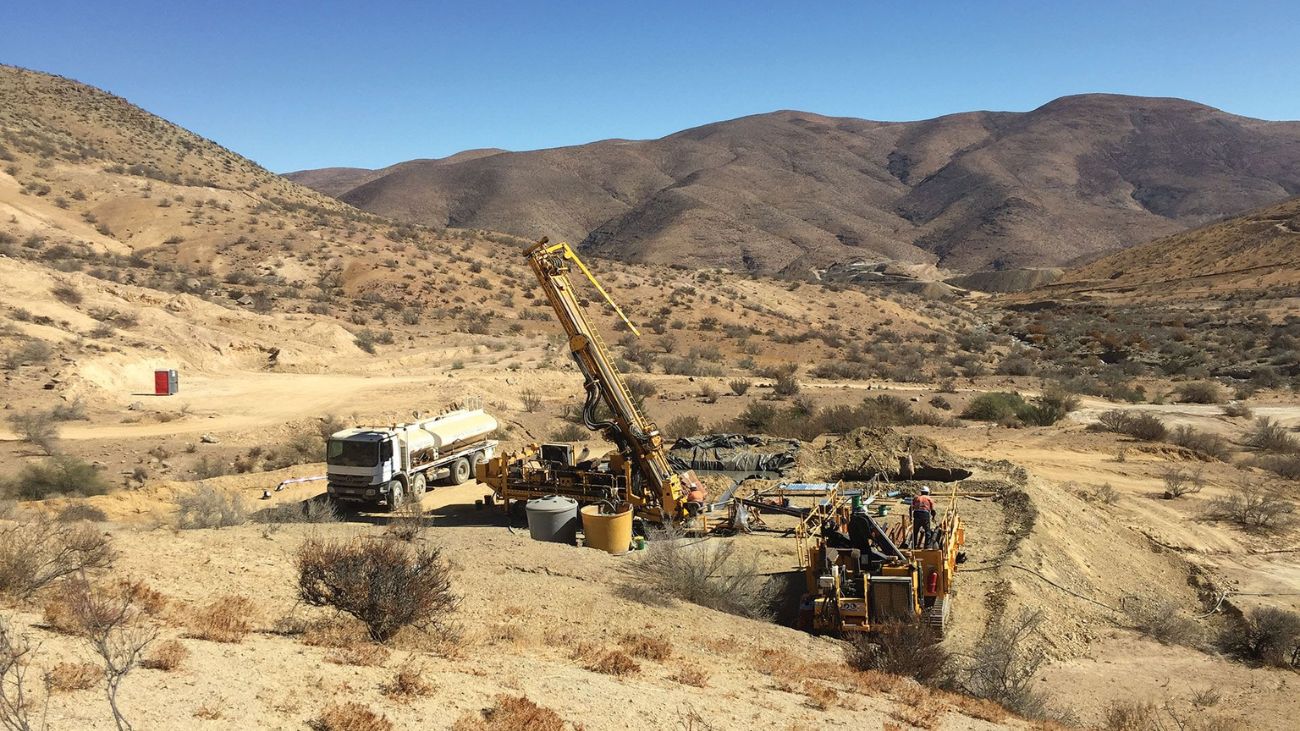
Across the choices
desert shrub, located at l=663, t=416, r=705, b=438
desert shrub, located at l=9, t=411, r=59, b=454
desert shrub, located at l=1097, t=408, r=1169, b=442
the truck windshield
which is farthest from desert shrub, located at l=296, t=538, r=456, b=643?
desert shrub, located at l=1097, t=408, r=1169, b=442

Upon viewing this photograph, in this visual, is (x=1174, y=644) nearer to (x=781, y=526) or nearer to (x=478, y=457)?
(x=781, y=526)

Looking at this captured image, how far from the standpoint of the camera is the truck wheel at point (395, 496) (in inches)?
620

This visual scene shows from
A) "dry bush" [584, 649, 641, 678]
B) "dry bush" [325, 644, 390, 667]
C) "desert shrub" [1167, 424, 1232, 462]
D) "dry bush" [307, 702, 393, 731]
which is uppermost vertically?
"dry bush" [307, 702, 393, 731]

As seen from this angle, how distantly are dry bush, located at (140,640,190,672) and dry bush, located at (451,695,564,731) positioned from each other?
2148 millimetres

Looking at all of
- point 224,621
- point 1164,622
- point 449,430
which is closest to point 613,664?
point 224,621

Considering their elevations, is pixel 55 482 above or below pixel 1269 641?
above

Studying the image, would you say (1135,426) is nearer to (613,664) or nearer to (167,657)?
(613,664)

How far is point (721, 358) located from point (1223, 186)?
147178mm

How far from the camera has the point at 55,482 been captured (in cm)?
1678

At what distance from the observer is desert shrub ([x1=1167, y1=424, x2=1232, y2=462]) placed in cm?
2183

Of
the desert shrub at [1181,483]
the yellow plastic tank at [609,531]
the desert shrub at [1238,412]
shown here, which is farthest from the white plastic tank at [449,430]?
the desert shrub at [1238,412]

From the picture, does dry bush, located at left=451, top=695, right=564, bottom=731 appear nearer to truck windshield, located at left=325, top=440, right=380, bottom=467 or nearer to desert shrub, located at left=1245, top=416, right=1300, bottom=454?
truck windshield, located at left=325, top=440, right=380, bottom=467

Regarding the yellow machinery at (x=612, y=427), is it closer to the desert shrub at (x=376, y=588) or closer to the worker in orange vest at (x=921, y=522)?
the worker in orange vest at (x=921, y=522)

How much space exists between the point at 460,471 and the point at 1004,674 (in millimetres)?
13120
